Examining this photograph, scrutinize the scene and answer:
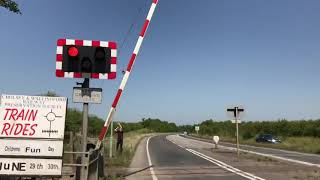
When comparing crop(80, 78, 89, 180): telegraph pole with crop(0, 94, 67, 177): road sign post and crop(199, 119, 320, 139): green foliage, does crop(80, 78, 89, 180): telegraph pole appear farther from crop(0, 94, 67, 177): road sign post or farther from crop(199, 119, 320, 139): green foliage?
crop(199, 119, 320, 139): green foliage

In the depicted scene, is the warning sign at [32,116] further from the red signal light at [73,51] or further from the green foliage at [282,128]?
the green foliage at [282,128]

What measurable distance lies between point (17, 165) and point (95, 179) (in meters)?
2.26

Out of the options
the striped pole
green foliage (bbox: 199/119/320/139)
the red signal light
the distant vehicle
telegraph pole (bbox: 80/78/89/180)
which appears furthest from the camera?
green foliage (bbox: 199/119/320/139)

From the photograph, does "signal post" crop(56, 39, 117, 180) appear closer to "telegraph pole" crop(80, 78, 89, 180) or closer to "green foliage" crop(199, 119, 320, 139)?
"telegraph pole" crop(80, 78, 89, 180)

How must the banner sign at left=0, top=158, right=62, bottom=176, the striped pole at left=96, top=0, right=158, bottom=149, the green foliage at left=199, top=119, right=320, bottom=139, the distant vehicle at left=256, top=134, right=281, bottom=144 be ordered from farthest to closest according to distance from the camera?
1. the green foliage at left=199, top=119, right=320, bottom=139
2. the distant vehicle at left=256, top=134, right=281, bottom=144
3. the striped pole at left=96, top=0, right=158, bottom=149
4. the banner sign at left=0, top=158, right=62, bottom=176

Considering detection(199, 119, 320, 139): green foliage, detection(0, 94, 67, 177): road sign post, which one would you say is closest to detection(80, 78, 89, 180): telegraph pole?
detection(0, 94, 67, 177): road sign post

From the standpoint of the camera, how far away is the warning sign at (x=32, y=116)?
9.12m

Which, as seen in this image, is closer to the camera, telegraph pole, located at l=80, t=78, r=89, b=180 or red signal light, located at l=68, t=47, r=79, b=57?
telegraph pole, located at l=80, t=78, r=89, b=180

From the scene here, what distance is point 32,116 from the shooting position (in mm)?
9227

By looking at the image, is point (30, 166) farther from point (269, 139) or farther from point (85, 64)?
point (269, 139)

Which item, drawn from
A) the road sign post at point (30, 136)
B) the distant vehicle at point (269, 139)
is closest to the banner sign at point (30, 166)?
the road sign post at point (30, 136)

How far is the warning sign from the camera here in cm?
912

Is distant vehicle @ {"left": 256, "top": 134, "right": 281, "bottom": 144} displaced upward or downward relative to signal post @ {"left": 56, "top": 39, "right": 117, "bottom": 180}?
downward

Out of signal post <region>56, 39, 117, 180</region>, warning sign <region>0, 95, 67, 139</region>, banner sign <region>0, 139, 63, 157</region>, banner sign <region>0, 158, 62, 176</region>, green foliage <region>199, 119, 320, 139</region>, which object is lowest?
banner sign <region>0, 158, 62, 176</region>
